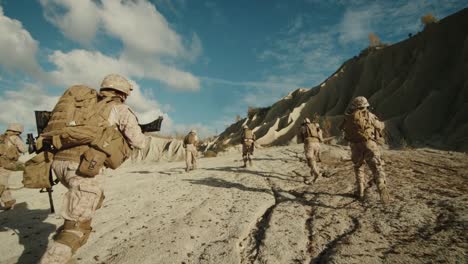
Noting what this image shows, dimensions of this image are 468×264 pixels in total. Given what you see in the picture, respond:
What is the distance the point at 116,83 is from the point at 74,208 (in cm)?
149

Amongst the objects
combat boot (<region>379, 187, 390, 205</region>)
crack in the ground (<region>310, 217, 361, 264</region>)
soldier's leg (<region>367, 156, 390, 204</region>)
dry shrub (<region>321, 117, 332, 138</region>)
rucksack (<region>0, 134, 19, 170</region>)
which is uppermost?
dry shrub (<region>321, 117, 332, 138</region>)

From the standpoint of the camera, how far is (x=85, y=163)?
2738 mm

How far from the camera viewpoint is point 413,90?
18.1 metres

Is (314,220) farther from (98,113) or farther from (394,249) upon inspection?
(98,113)

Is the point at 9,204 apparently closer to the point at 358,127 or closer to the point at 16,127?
the point at 16,127

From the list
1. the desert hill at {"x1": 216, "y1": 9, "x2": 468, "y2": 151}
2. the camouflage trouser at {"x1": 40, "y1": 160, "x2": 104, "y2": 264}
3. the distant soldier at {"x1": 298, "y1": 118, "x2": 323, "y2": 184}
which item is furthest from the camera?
the desert hill at {"x1": 216, "y1": 9, "x2": 468, "y2": 151}

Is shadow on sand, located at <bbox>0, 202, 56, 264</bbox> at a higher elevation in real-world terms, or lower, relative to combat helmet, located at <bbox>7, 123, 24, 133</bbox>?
lower

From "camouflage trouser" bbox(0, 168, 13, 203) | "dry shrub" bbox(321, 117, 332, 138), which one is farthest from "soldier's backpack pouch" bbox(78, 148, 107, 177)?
"dry shrub" bbox(321, 117, 332, 138)

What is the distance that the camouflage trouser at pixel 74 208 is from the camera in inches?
101

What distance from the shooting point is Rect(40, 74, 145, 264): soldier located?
258 cm

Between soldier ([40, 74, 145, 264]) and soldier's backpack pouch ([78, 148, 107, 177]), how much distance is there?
0.11m

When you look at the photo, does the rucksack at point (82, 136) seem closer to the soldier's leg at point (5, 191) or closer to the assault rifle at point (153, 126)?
the assault rifle at point (153, 126)

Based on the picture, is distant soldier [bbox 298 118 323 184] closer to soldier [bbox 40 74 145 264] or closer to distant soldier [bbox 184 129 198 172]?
soldier [bbox 40 74 145 264]

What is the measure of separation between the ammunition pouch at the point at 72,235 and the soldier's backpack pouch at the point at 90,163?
517mm
